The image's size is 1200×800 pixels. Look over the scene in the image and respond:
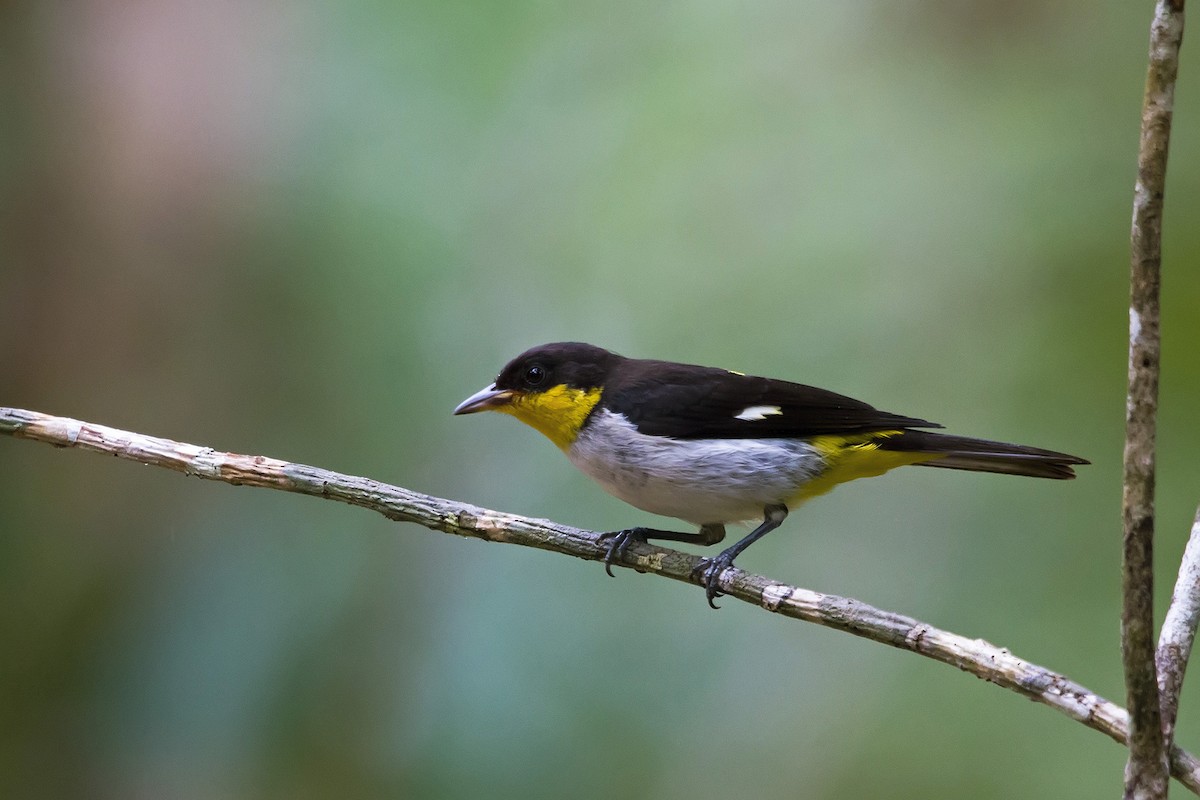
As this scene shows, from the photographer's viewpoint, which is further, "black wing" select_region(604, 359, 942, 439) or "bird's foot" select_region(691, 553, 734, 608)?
"black wing" select_region(604, 359, 942, 439)

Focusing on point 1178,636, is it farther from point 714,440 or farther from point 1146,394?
point 714,440

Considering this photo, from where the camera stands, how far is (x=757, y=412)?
3141mm

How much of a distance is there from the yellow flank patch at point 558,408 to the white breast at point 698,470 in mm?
117

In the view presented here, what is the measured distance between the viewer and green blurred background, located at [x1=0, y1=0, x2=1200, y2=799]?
390 centimetres

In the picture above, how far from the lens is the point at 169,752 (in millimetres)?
4219

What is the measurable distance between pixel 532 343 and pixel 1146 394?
3.07 meters

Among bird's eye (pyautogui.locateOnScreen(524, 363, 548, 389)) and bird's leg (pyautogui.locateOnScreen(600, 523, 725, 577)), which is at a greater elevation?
bird's eye (pyautogui.locateOnScreen(524, 363, 548, 389))

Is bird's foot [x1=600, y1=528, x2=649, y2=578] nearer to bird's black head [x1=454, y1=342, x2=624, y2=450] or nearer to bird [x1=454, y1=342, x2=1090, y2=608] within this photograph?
bird [x1=454, y1=342, x2=1090, y2=608]

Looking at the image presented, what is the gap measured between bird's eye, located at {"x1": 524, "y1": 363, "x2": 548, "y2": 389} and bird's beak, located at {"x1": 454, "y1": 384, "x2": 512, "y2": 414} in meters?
0.07

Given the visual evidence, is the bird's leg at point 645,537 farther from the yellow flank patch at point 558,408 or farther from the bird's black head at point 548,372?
the bird's black head at point 548,372

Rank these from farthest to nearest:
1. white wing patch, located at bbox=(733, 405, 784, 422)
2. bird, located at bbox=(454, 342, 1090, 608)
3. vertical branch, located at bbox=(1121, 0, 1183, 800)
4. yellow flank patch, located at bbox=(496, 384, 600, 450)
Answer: yellow flank patch, located at bbox=(496, 384, 600, 450)
white wing patch, located at bbox=(733, 405, 784, 422)
bird, located at bbox=(454, 342, 1090, 608)
vertical branch, located at bbox=(1121, 0, 1183, 800)

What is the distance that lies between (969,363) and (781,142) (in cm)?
134

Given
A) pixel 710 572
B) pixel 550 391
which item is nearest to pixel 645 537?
pixel 710 572

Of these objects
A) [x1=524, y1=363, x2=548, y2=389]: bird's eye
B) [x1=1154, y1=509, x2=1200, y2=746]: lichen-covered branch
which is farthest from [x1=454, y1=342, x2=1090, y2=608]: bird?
[x1=1154, y1=509, x2=1200, y2=746]: lichen-covered branch
